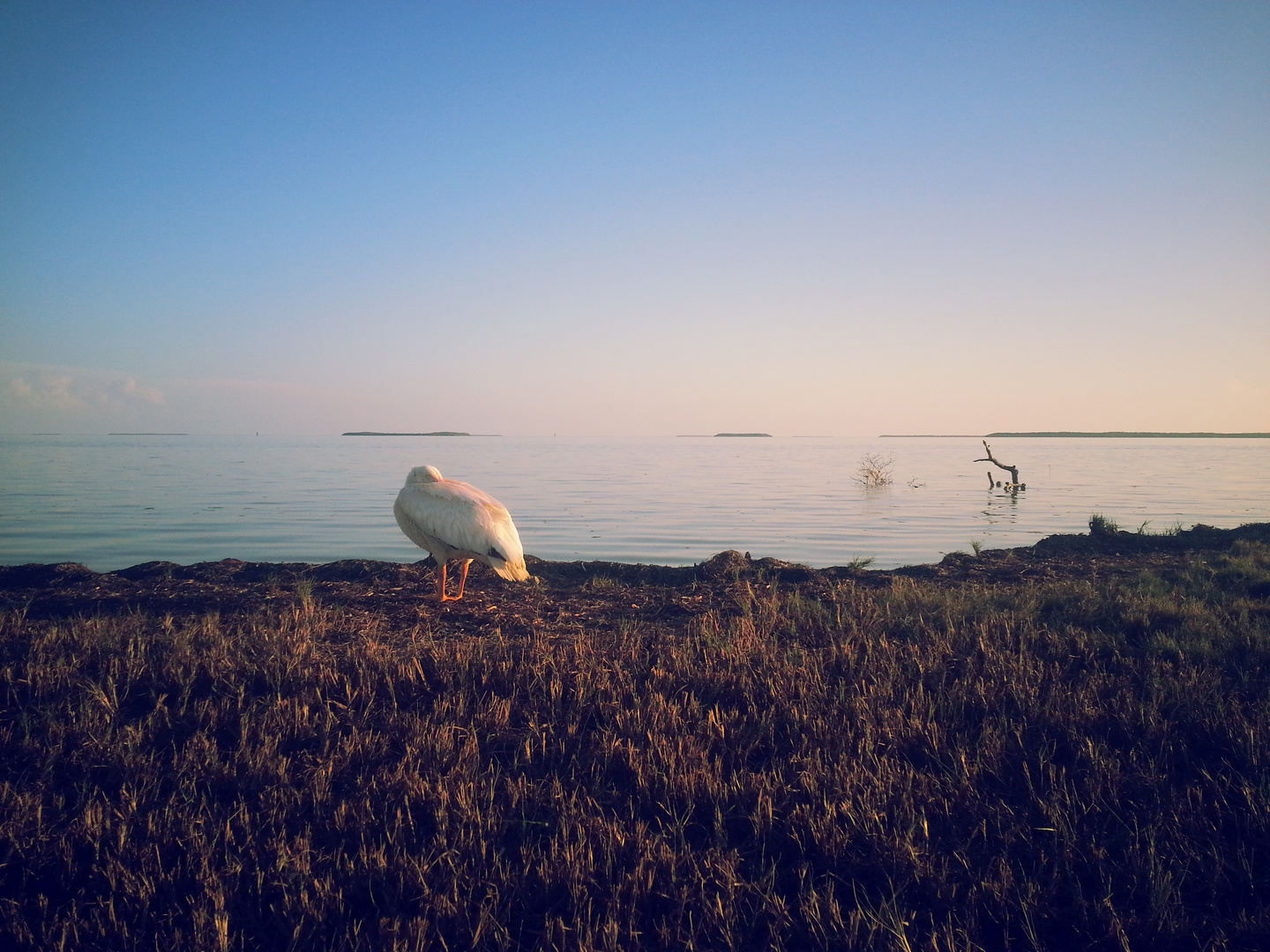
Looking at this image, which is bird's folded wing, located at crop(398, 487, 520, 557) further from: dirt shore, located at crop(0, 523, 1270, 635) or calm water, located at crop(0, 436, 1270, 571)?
calm water, located at crop(0, 436, 1270, 571)

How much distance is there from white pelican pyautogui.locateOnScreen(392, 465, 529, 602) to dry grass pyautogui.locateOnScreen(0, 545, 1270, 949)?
2175 mm

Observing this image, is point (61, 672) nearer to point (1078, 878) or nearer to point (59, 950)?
point (59, 950)

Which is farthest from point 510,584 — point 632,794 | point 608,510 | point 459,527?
point 608,510

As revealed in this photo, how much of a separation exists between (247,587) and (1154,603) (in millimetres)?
10019

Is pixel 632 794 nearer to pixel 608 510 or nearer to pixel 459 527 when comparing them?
pixel 459 527

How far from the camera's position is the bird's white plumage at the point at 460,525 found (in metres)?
7.78

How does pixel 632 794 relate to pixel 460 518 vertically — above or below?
below

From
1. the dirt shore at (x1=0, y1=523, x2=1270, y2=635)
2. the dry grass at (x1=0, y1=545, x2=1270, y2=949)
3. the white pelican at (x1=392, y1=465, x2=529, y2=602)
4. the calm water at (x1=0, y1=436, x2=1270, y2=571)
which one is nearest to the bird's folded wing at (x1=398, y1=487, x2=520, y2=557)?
the white pelican at (x1=392, y1=465, x2=529, y2=602)

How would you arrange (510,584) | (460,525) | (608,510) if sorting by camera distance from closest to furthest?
(460,525) → (510,584) → (608,510)

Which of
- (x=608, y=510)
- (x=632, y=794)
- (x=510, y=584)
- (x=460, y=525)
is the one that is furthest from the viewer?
(x=608, y=510)

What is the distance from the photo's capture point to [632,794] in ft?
11.4

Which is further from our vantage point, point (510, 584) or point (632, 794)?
point (510, 584)

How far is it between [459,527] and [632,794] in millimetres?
4900

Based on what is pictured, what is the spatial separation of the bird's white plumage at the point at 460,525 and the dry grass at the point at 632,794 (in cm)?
217
